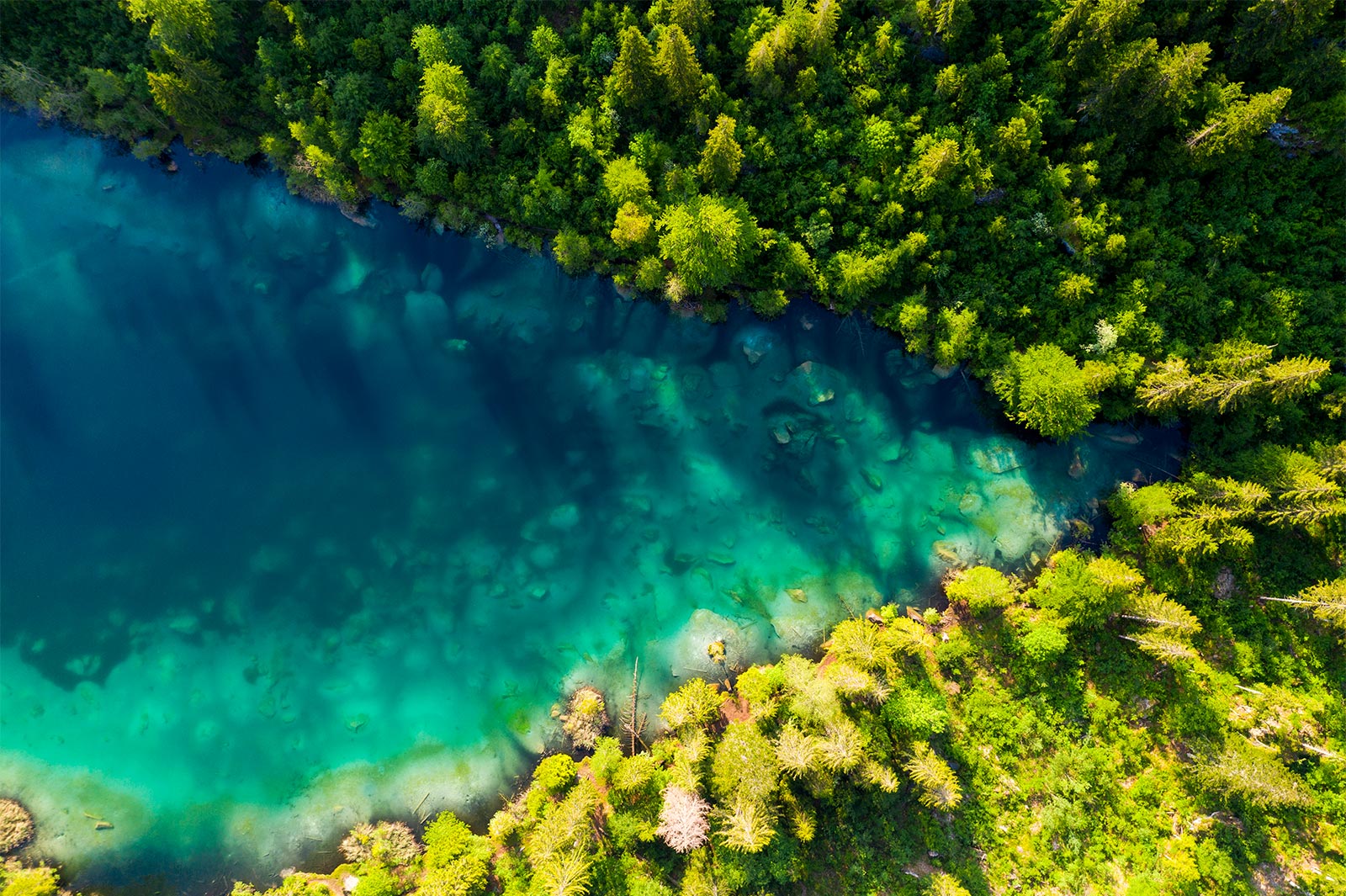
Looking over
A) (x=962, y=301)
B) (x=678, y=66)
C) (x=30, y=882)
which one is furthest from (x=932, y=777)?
(x=30, y=882)

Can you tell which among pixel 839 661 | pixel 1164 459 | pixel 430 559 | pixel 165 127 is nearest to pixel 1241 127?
pixel 1164 459

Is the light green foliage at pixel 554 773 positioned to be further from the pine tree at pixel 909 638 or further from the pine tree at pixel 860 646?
the pine tree at pixel 909 638

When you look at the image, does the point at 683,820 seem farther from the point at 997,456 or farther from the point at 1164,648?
the point at 997,456

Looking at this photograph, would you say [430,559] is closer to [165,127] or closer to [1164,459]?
[165,127]

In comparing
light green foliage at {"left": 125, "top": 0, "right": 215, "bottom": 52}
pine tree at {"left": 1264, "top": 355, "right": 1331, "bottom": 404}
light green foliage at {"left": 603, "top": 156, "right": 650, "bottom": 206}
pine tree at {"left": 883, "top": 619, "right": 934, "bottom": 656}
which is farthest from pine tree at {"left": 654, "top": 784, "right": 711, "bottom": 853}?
light green foliage at {"left": 125, "top": 0, "right": 215, "bottom": 52}

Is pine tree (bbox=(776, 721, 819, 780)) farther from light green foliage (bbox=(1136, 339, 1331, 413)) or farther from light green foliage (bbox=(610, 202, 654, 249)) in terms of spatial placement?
light green foliage (bbox=(610, 202, 654, 249))

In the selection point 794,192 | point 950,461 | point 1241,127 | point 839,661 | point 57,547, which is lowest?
point 839,661

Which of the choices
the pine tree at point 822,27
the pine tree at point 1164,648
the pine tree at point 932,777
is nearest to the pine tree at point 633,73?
the pine tree at point 822,27
